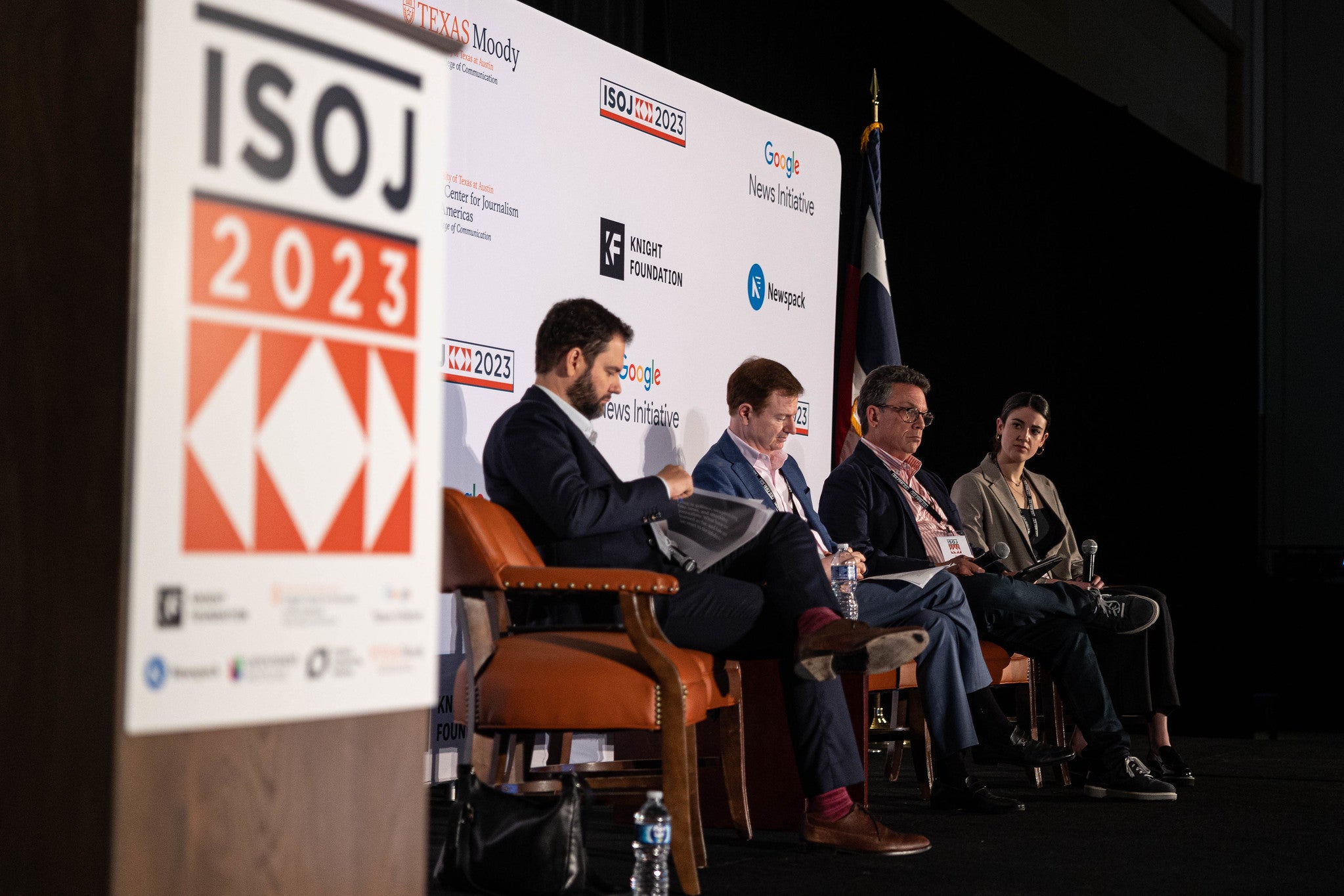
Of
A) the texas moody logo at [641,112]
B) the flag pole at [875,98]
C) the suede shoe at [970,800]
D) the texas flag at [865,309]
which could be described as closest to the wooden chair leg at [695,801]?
the suede shoe at [970,800]

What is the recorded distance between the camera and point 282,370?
43.2 inches

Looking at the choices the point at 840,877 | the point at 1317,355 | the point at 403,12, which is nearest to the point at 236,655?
the point at 840,877

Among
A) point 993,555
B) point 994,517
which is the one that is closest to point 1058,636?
point 993,555

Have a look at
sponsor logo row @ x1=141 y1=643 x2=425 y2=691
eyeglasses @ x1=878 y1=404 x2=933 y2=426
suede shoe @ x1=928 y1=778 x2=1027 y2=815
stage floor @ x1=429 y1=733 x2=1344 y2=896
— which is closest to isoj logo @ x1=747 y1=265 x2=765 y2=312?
eyeglasses @ x1=878 y1=404 x2=933 y2=426

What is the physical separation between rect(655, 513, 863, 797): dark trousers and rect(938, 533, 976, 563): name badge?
115 cm

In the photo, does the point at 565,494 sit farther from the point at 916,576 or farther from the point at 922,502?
the point at 922,502

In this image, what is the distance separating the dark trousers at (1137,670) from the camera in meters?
4.09

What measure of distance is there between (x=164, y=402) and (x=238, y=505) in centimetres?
10

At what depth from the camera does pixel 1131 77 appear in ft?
26.3

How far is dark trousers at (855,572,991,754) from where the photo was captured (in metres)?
3.30

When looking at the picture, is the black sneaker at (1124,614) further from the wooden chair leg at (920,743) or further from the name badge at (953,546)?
the wooden chair leg at (920,743)

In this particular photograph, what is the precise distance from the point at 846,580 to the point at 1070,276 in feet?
13.3

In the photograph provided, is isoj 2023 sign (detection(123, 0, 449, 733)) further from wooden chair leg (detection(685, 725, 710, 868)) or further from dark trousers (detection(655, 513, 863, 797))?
dark trousers (detection(655, 513, 863, 797))

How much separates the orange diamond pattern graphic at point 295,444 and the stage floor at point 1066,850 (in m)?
1.46
